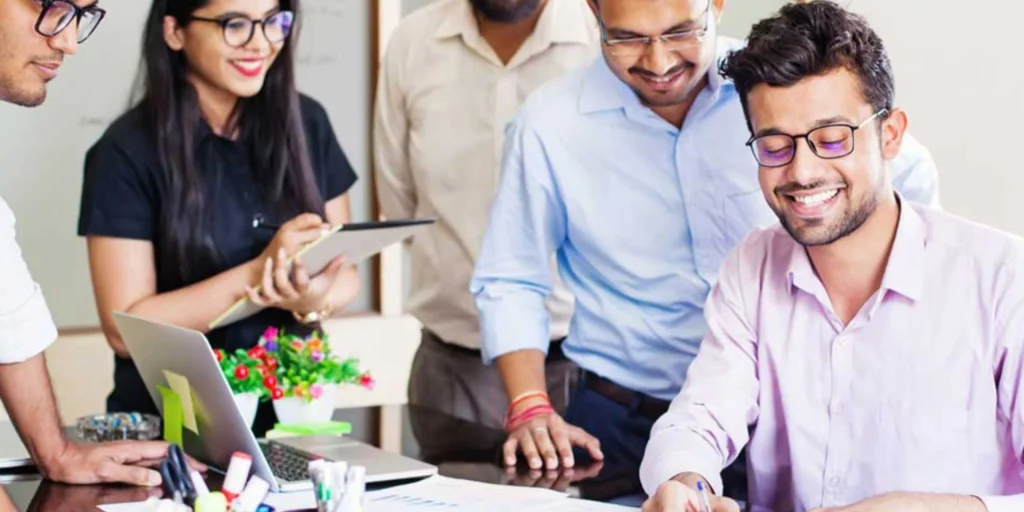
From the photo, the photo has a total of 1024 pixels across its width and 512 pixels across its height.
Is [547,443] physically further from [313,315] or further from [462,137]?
[462,137]

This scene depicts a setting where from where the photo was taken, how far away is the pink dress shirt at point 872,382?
193 cm

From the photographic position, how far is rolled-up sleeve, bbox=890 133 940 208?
2.36 meters

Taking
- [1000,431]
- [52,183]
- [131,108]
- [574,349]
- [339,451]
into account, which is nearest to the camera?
[1000,431]

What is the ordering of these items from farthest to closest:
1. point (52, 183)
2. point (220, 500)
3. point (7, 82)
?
point (52, 183), point (7, 82), point (220, 500)

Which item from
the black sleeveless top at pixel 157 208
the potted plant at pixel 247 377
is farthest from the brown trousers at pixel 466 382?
the potted plant at pixel 247 377

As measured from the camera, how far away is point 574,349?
2.65 metres

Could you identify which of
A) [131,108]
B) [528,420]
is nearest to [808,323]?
[528,420]

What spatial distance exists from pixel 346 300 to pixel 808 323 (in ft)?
3.77

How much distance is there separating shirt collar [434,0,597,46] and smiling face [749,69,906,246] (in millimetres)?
1487

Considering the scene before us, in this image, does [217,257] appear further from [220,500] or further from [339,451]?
[220,500]

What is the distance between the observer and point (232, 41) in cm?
272

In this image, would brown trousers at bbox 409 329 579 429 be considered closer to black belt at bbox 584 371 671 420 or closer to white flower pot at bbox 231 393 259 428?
black belt at bbox 584 371 671 420

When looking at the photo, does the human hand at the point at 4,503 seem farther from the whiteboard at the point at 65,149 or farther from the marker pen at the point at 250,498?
the whiteboard at the point at 65,149

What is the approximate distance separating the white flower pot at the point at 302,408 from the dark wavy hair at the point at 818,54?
0.93m
